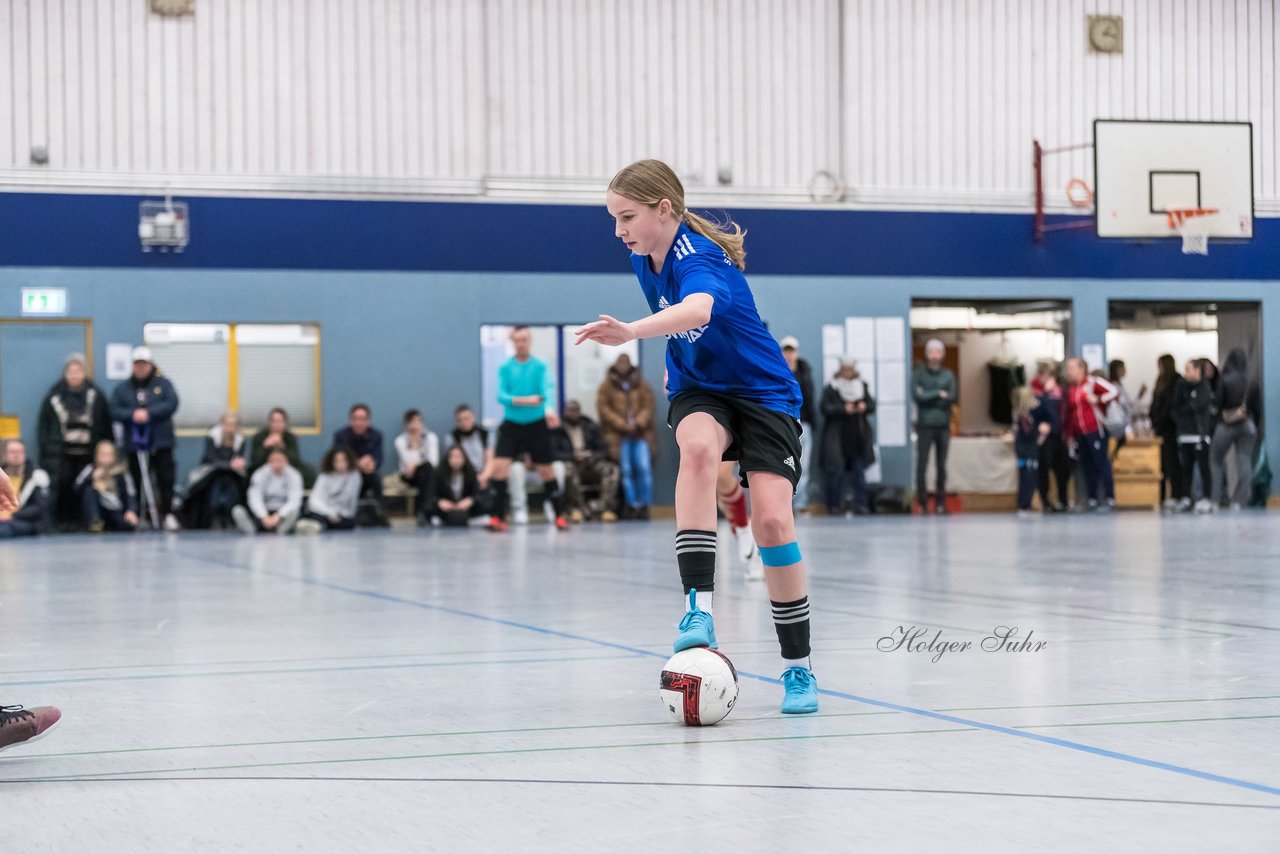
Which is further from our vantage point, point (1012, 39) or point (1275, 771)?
point (1012, 39)

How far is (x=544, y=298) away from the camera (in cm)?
1923

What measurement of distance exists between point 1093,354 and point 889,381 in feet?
9.47

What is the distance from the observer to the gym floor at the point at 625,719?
3012 millimetres

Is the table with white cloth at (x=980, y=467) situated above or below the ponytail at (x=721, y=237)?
below

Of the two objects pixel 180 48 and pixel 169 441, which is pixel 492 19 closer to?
pixel 180 48

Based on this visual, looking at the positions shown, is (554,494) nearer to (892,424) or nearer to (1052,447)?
(892,424)

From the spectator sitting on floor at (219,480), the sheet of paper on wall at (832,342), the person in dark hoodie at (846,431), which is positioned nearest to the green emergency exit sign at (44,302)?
the spectator sitting on floor at (219,480)

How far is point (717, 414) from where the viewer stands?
4516 millimetres

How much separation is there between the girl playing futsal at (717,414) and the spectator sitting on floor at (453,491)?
1231 cm

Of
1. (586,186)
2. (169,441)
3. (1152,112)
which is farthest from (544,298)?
(1152,112)

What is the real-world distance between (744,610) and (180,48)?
1354cm

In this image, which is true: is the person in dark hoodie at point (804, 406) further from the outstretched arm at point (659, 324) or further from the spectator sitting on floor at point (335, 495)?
the outstretched arm at point (659, 324)

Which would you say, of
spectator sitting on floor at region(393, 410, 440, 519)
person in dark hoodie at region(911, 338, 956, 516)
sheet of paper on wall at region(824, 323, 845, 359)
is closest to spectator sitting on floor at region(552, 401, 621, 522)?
spectator sitting on floor at region(393, 410, 440, 519)

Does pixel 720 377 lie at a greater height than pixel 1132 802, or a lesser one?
greater
